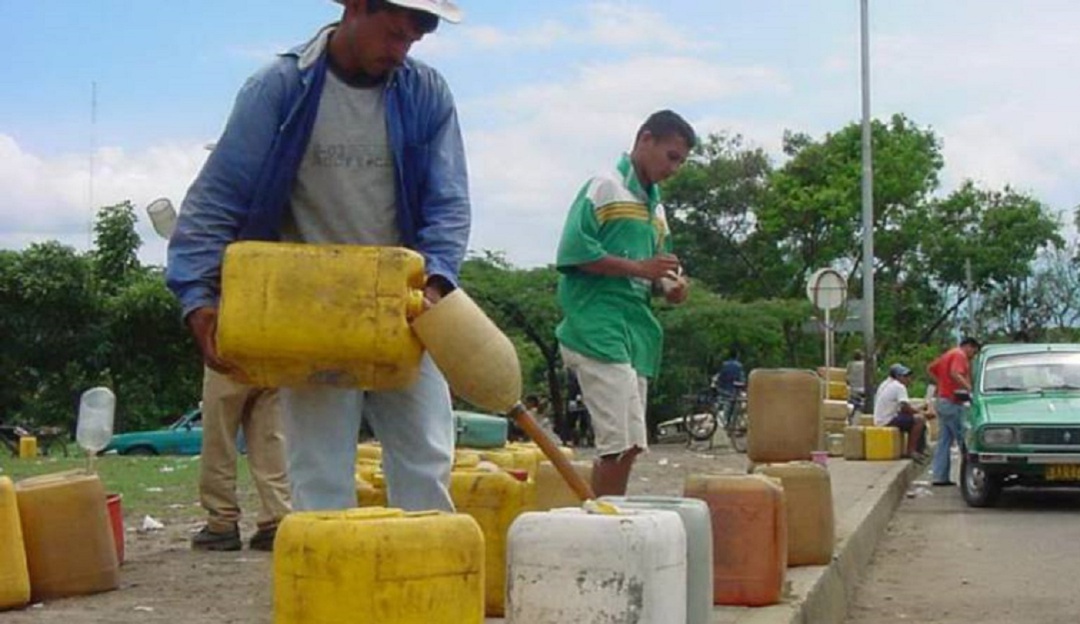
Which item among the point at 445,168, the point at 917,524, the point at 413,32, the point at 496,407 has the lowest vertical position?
the point at 917,524

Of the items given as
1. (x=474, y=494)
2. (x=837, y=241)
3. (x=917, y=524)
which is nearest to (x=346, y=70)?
(x=474, y=494)

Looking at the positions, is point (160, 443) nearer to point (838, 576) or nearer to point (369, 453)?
point (369, 453)

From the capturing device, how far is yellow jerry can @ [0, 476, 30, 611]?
6469mm

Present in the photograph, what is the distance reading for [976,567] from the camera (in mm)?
10461

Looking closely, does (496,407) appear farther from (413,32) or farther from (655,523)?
(413,32)

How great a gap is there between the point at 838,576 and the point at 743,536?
7.32 feet

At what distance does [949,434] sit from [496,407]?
51.3 ft

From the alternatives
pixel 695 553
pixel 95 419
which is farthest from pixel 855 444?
pixel 695 553

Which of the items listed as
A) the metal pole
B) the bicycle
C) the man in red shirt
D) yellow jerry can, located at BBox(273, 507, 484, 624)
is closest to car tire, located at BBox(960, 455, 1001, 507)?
the man in red shirt

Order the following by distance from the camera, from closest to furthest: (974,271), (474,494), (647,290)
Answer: (474,494) < (647,290) < (974,271)

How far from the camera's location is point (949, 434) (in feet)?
62.3

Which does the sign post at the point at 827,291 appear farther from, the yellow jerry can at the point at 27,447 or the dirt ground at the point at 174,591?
the dirt ground at the point at 174,591

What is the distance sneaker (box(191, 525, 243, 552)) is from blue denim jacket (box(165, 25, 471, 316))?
426 cm

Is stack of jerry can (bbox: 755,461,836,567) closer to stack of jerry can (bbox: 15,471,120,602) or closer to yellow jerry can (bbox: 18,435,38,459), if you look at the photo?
stack of jerry can (bbox: 15,471,120,602)
